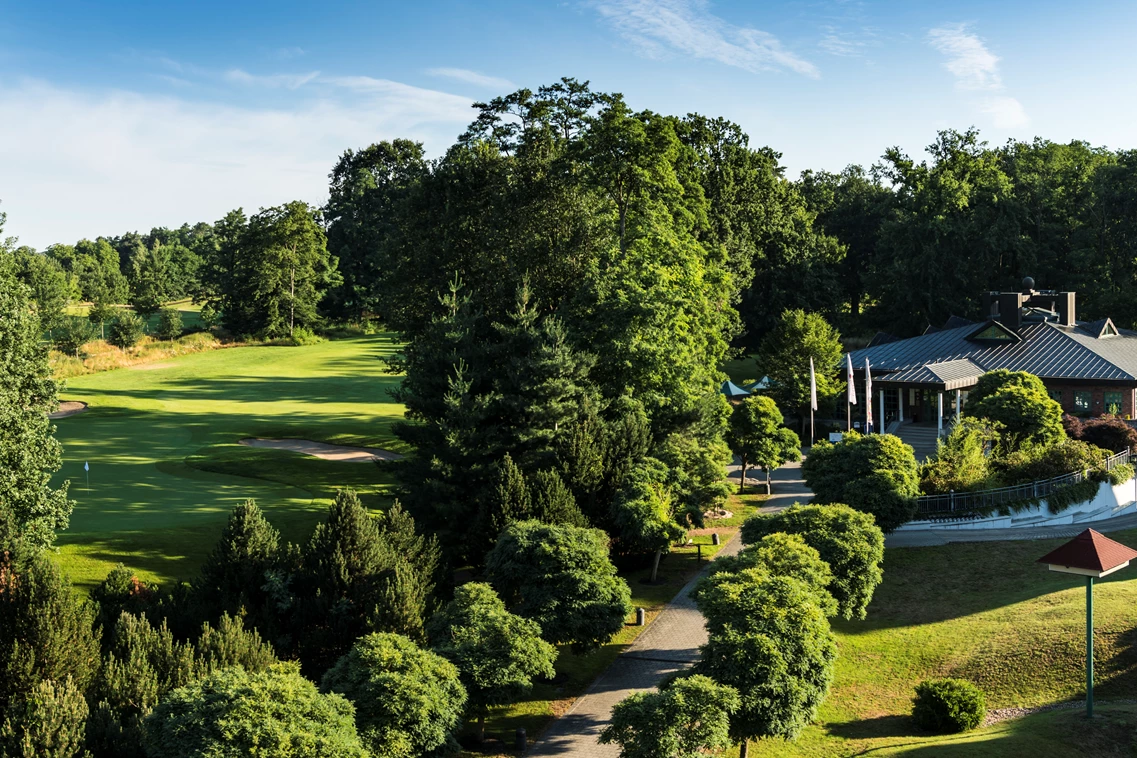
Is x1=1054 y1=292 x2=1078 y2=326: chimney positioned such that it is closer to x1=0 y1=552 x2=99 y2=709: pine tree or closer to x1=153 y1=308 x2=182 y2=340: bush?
x1=0 y1=552 x2=99 y2=709: pine tree

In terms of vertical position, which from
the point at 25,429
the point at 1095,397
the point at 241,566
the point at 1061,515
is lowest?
the point at 1061,515

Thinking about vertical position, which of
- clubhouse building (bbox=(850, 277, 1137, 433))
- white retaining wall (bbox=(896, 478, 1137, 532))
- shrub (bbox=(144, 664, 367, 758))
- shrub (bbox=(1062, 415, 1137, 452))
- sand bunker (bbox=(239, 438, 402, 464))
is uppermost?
clubhouse building (bbox=(850, 277, 1137, 433))

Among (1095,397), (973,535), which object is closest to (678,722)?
(973,535)

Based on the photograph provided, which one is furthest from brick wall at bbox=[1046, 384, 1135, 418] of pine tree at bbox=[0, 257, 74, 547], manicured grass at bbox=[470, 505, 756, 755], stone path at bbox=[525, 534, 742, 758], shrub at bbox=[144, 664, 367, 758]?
pine tree at bbox=[0, 257, 74, 547]

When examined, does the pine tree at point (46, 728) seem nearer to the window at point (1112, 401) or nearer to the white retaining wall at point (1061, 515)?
the white retaining wall at point (1061, 515)

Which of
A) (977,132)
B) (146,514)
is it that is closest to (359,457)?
(146,514)

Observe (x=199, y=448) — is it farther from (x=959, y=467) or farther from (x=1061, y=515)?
(x=1061, y=515)

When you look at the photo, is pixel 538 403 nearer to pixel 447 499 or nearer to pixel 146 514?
pixel 447 499
